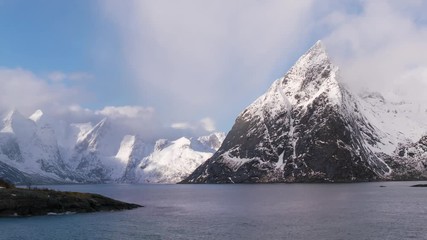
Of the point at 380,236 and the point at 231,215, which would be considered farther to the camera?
the point at 231,215

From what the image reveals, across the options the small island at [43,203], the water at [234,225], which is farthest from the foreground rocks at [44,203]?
the water at [234,225]

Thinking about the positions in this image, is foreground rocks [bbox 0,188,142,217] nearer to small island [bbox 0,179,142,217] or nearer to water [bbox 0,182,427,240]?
small island [bbox 0,179,142,217]

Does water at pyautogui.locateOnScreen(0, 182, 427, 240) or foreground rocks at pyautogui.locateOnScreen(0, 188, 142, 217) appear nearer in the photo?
water at pyautogui.locateOnScreen(0, 182, 427, 240)

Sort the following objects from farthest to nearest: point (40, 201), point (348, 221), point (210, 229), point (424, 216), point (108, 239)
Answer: point (40, 201)
point (424, 216)
point (348, 221)
point (210, 229)
point (108, 239)

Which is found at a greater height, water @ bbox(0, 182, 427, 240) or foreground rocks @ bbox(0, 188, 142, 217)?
foreground rocks @ bbox(0, 188, 142, 217)

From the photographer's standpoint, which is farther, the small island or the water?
the small island

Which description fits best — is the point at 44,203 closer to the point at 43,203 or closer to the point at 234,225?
the point at 43,203

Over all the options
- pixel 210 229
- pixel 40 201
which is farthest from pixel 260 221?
pixel 40 201

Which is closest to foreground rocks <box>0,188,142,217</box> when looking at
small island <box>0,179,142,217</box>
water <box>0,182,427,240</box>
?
small island <box>0,179,142,217</box>

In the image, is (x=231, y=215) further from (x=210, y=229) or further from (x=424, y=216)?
(x=424, y=216)
